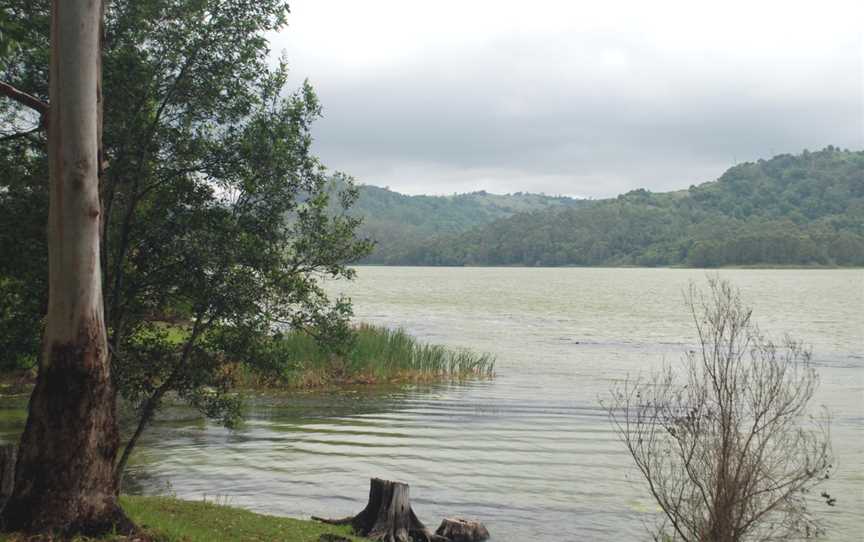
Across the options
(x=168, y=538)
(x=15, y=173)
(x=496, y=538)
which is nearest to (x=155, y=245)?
(x=15, y=173)

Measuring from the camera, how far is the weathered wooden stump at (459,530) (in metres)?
11.7

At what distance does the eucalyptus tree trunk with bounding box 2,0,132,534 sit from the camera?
7.23 meters

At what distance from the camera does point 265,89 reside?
37.1 ft

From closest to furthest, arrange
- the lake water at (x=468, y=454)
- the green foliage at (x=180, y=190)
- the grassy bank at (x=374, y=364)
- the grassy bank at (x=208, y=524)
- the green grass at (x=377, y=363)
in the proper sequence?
1. the grassy bank at (x=208, y=524)
2. the green foliage at (x=180, y=190)
3. the lake water at (x=468, y=454)
4. the grassy bank at (x=374, y=364)
5. the green grass at (x=377, y=363)

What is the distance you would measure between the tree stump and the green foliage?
253 cm

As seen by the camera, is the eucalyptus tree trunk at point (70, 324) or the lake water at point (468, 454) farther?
the lake water at point (468, 454)

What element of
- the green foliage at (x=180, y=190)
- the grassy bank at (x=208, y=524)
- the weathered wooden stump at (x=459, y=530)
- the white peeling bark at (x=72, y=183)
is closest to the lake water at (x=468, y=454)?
the weathered wooden stump at (x=459, y=530)

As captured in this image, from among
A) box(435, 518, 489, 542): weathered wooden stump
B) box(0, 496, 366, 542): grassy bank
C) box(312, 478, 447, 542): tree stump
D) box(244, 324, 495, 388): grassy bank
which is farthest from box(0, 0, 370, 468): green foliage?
box(244, 324, 495, 388): grassy bank

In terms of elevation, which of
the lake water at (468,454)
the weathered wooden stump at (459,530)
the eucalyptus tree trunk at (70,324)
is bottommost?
the lake water at (468,454)

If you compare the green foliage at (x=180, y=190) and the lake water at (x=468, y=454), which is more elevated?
the green foliage at (x=180, y=190)

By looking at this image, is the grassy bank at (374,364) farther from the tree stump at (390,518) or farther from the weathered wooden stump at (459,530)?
the tree stump at (390,518)

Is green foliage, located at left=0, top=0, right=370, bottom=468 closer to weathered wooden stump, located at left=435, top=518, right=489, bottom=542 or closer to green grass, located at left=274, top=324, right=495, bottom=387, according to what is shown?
weathered wooden stump, located at left=435, top=518, right=489, bottom=542

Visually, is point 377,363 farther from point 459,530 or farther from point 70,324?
point 70,324

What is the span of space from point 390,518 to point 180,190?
5.36 meters
